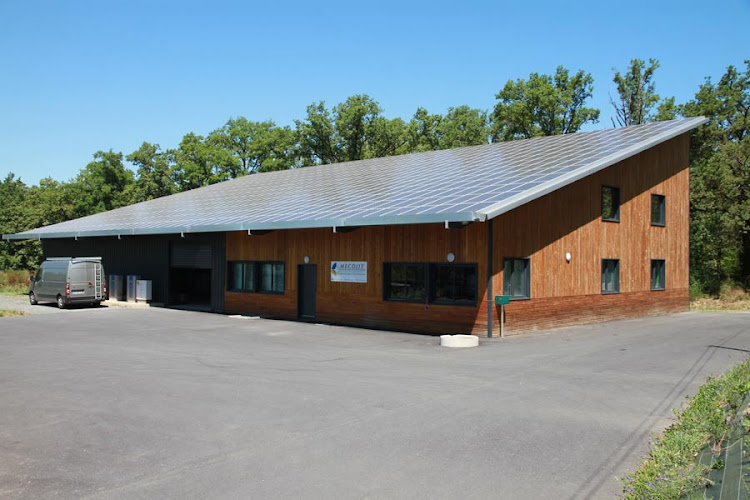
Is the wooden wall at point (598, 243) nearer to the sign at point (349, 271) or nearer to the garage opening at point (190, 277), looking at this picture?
the sign at point (349, 271)

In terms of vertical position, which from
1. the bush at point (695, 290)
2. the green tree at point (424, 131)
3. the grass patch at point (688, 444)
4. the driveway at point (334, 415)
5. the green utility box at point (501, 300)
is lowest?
the driveway at point (334, 415)

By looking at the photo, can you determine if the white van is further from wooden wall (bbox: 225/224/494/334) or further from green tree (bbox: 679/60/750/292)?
green tree (bbox: 679/60/750/292)

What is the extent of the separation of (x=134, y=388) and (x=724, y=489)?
7.83 meters

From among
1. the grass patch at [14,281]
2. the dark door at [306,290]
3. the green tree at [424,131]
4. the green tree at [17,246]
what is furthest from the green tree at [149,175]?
the dark door at [306,290]

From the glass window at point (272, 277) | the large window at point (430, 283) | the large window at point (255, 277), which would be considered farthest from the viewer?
the large window at point (255, 277)

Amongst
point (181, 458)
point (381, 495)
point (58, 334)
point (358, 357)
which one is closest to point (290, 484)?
point (381, 495)

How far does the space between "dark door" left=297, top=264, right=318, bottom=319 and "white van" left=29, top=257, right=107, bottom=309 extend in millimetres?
10251

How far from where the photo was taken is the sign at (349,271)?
1945cm

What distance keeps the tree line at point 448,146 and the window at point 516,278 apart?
18109 mm

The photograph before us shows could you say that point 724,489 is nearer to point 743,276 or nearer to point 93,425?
point 93,425

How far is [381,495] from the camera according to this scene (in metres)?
5.16

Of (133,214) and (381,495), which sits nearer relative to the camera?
(381,495)

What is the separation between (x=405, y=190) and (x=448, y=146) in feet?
105

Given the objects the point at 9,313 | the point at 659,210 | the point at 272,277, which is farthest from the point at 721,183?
the point at 9,313
